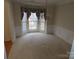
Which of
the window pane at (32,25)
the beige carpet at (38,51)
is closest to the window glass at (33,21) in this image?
the window pane at (32,25)

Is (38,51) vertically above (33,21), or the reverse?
(33,21)

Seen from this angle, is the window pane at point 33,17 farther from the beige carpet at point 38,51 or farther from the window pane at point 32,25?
the beige carpet at point 38,51

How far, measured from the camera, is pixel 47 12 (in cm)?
818

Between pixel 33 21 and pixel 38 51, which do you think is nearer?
pixel 38 51

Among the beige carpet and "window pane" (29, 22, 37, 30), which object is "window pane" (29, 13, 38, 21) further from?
the beige carpet

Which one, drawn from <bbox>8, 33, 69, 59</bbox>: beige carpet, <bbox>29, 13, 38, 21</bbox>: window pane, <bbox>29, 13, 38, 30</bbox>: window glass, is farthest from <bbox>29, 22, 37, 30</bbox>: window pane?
<bbox>8, 33, 69, 59</bbox>: beige carpet

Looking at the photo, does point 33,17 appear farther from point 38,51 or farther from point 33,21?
point 38,51

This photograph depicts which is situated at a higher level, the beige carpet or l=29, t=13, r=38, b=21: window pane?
l=29, t=13, r=38, b=21: window pane

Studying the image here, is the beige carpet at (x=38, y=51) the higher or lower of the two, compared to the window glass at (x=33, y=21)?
lower

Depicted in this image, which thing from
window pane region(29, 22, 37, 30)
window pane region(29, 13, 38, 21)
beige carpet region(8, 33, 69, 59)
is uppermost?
window pane region(29, 13, 38, 21)

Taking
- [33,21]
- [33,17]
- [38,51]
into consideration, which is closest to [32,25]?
[33,21]
